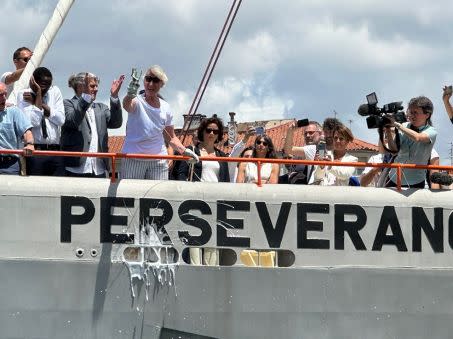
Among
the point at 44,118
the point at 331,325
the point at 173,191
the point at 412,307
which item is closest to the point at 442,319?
the point at 412,307

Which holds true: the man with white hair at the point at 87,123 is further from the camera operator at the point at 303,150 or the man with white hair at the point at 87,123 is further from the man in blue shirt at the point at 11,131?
the camera operator at the point at 303,150

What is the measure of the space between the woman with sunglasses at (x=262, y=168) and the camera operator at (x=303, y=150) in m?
0.29

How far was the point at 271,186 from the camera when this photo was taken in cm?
1117

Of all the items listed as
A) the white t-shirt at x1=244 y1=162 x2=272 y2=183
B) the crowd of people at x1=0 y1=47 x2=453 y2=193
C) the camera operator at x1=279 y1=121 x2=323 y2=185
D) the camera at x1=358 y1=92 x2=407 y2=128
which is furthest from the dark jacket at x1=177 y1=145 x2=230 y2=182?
the camera at x1=358 y1=92 x2=407 y2=128

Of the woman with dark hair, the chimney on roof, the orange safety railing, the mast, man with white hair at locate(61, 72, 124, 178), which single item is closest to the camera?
the orange safety railing

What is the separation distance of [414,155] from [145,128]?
2.68m

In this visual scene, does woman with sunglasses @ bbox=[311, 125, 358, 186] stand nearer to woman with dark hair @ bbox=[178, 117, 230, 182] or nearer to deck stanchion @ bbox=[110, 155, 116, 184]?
woman with dark hair @ bbox=[178, 117, 230, 182]

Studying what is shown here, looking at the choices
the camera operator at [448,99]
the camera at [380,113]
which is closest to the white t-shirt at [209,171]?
the camera at [380,113]

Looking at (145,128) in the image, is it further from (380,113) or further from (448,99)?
(448,99)

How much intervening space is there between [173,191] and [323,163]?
1442mm

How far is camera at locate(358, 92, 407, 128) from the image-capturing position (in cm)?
1091

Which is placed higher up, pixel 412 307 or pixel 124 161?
pixel 124 161

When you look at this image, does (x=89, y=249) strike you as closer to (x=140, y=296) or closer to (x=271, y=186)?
(x=140, y=296)

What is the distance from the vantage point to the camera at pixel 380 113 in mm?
10914
